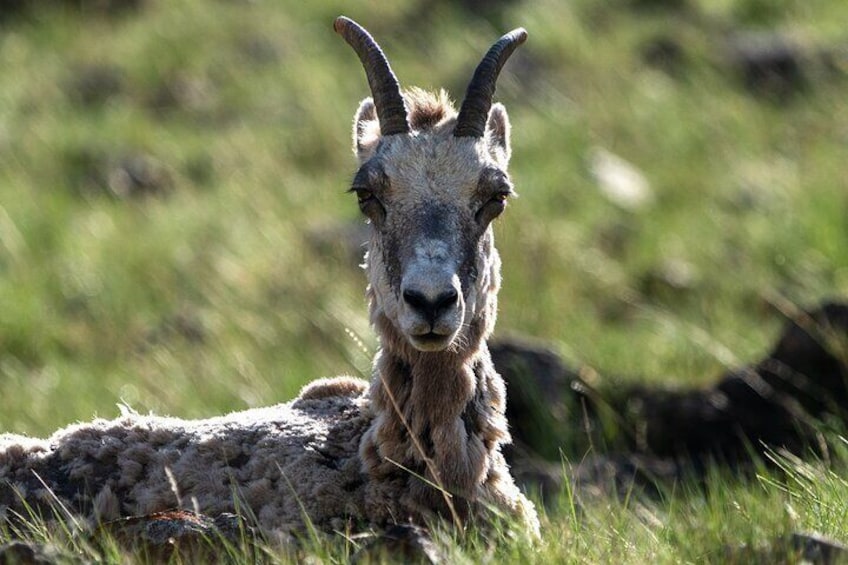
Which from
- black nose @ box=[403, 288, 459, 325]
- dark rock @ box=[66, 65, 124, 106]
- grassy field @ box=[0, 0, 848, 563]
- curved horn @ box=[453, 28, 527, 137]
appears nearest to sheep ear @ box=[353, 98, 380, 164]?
curved horn @ box=[453, 28, 527, 137]

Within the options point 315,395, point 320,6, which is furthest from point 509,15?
point 315,395

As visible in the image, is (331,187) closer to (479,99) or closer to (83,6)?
(83,6)

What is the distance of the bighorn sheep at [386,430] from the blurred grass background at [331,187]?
2371mm

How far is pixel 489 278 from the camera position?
5.49 meters

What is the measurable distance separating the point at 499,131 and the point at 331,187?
7266 millimetres

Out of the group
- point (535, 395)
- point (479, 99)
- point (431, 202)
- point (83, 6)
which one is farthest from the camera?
point (83, 6)

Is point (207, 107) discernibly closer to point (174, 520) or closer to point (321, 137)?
point (321, 137)

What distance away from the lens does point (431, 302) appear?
4863 mm

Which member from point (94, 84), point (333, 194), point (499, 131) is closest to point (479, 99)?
point (499, 131)

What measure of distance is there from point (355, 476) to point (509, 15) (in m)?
11.3

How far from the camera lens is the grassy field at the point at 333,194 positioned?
954cm

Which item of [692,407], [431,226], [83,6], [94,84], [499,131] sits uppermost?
[83,6]

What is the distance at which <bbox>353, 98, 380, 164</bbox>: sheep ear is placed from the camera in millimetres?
5816

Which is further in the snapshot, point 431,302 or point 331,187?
point 331,187
